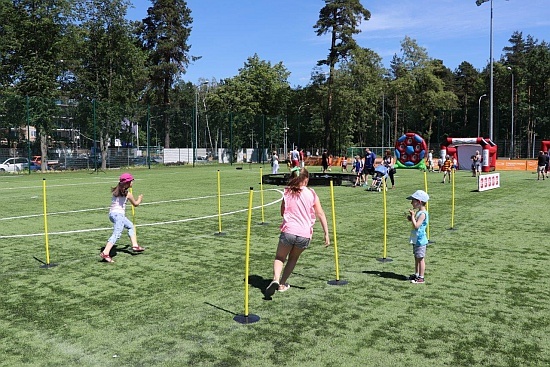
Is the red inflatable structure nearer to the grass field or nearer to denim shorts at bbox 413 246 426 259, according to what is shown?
the grass field

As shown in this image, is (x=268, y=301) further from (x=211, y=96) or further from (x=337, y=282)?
(x=211, y=96)

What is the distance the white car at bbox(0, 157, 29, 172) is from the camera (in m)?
37.0

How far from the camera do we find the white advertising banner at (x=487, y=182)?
2158 centimetres

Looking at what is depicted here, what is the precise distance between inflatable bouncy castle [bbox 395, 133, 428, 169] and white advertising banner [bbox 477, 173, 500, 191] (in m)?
16.6

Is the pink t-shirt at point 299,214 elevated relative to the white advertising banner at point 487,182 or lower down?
elevated

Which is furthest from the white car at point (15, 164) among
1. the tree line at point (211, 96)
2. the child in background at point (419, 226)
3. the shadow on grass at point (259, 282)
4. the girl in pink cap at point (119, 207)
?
the child in background at point (419, 226)

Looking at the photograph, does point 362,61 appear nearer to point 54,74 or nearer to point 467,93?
point 54,74

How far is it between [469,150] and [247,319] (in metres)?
37.9

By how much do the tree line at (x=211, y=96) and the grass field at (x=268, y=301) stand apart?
3349 cm

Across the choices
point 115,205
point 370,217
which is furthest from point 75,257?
point 370,217

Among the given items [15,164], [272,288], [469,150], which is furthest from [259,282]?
[469,150]

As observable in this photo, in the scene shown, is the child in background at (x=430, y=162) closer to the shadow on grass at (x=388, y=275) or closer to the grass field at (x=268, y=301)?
the grass field at (x=268, y=301)

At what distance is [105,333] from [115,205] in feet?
12.4

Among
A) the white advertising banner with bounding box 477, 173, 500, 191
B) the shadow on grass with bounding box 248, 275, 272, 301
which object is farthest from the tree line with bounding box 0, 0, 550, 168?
the shadow on grass with bounding box 248, 275, 272, 301
